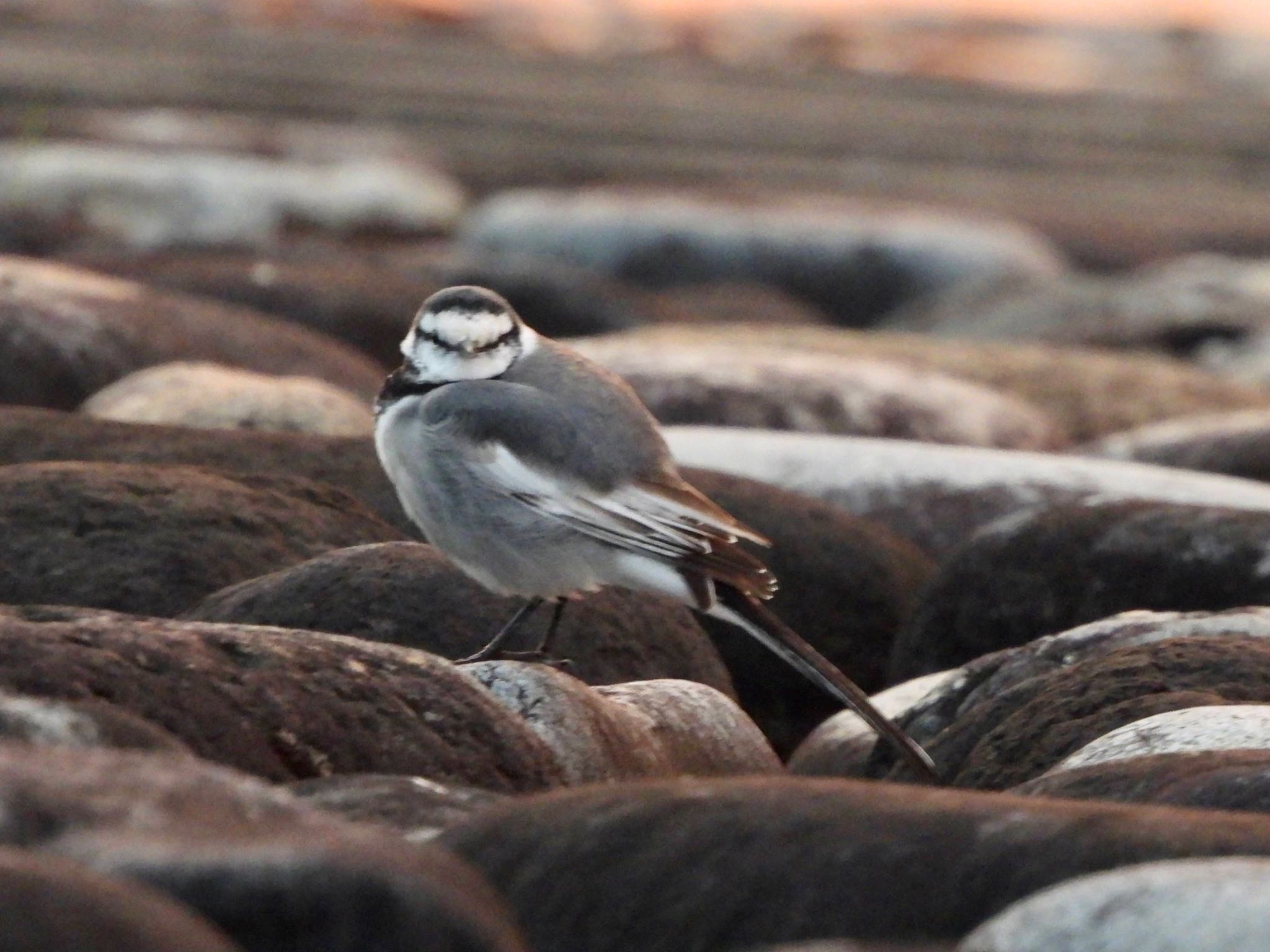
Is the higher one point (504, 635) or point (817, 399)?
point (504, 635)

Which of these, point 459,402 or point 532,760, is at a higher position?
point 459,402

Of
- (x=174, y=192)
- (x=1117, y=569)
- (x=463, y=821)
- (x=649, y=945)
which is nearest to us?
(x=649, y=945)

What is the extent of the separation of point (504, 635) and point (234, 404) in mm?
2221

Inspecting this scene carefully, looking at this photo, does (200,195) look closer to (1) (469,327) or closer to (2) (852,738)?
(1) (469,327)

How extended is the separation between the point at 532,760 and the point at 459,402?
1.12 m

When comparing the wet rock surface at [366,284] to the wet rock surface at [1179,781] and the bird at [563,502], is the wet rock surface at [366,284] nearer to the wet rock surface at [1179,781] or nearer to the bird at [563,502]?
the bird at [563,502]

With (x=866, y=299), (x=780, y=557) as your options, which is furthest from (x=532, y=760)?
(x=866, y=299)

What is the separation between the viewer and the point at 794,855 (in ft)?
10.9

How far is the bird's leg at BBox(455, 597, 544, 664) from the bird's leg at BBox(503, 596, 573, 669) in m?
0.03

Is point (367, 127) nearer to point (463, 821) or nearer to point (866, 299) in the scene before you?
point (866, 299)

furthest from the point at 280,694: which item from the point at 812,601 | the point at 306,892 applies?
the point at 812,601

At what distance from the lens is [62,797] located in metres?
2.92

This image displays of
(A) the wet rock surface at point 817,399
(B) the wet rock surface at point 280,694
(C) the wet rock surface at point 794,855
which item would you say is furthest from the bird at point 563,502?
(A) the wet rock surface at point 817,399

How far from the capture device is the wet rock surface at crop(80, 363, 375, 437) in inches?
280
